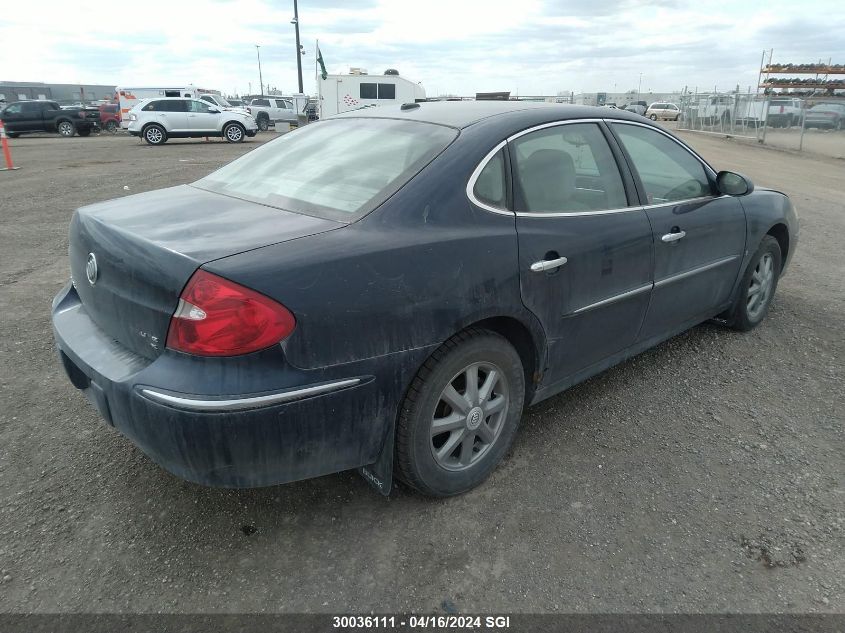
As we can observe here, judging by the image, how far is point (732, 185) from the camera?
3746 millimetres

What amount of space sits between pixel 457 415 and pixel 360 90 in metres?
29.9

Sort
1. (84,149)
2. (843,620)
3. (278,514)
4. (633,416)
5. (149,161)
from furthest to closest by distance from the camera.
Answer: (84,149) → (149,161) → (633,416) → (278,514) → (843,620)

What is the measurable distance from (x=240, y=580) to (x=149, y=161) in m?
16.9

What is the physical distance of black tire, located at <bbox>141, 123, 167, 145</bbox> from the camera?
2338 cm

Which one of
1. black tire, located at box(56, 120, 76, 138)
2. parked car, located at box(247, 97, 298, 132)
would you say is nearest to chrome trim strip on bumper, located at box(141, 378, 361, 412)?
black tire, located at box(56, 120, 76, 138)

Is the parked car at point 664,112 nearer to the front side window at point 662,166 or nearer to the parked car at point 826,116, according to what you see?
the parked car at point 826,116

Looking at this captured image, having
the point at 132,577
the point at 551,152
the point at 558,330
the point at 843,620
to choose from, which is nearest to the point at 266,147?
the point at 551,152

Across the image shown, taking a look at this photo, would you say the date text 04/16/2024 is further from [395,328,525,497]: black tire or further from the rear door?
the rear door

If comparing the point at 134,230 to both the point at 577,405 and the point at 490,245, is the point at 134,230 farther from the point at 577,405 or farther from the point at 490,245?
the point at 577,405

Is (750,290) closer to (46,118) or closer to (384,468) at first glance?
(384,468)

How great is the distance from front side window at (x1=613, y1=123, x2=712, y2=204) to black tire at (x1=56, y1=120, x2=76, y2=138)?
3219cm

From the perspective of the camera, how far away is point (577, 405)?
3408 mm

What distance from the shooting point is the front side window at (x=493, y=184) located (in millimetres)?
2488

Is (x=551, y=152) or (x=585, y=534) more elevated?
(x=551, y=152)
